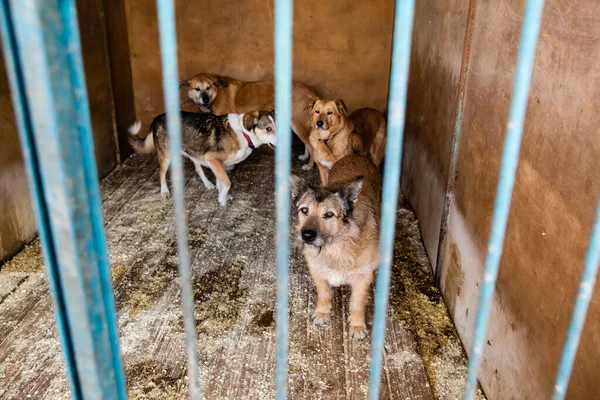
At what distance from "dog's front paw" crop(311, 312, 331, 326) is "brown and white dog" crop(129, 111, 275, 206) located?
2374 mm

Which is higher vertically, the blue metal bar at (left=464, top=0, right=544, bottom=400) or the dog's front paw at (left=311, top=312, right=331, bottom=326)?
the blue metal bar at (left=464, top=0, right=544, bottom=400)

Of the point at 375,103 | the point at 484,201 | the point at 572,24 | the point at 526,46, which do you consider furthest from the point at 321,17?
the point at 526,46

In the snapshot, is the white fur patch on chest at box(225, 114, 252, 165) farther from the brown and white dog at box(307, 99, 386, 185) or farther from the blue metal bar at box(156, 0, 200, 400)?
the blue metal bar at box(156, 0, 200, 400)

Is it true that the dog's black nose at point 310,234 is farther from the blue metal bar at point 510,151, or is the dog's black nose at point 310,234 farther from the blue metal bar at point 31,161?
the blue metal bar at point 31,161

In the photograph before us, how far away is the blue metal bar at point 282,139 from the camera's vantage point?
37.6 inches

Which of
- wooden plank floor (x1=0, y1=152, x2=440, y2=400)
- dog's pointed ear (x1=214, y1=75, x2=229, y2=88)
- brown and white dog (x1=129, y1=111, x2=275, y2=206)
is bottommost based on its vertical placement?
wooden plank floor (x1=0, y1=152, x2=440, y2=400)

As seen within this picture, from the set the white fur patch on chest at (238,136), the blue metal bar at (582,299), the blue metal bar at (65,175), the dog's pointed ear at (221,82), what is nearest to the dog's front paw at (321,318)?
the blue metal bar at (582,299)

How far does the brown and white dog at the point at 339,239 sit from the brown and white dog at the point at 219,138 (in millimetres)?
2255

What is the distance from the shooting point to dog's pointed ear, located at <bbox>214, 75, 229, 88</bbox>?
6.45m

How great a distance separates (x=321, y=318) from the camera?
135 inches

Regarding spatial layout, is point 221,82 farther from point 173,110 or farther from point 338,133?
point 173,110

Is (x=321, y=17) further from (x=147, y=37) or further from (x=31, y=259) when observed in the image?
(x=31, y=259)

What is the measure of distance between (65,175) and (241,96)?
233 inches

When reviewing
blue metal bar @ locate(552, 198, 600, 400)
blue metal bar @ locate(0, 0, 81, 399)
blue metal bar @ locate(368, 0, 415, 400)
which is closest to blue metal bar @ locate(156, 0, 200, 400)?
blue metal bar @ locate(0, 0, 81, 399)
